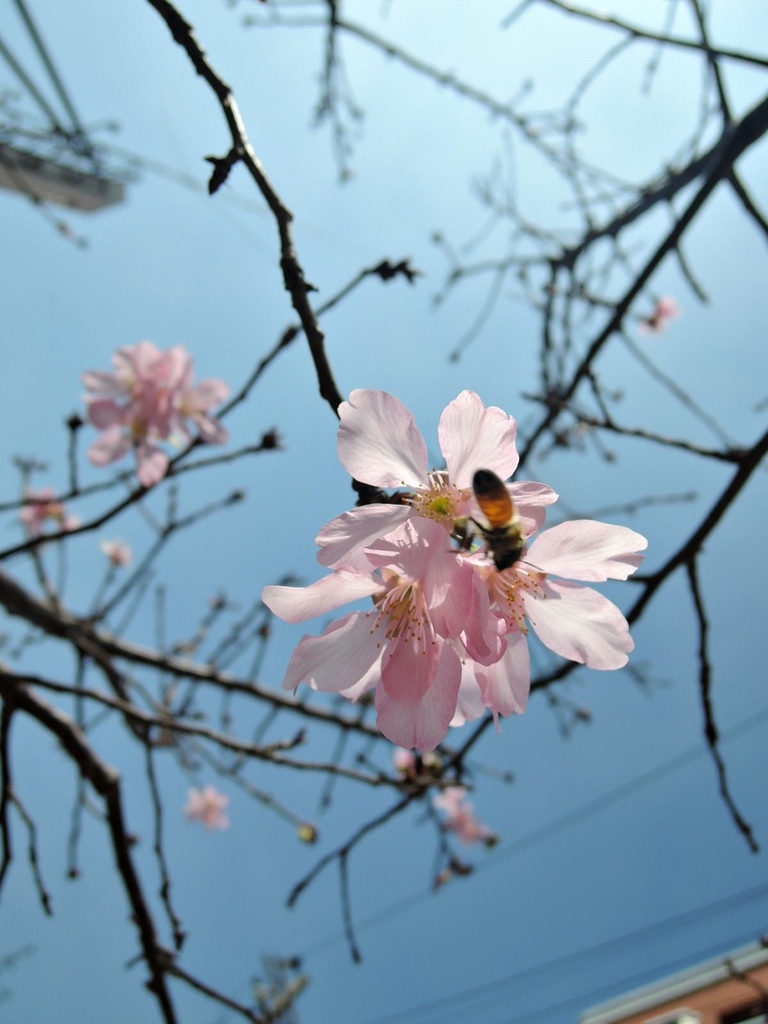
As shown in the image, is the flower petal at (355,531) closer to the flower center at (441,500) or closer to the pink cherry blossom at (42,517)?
the flower center at (441,500)

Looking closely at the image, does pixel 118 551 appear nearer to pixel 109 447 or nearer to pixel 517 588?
pixel 109 447

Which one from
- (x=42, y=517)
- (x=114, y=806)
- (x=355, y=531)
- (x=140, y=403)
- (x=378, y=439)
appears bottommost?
(x=355, y=531)

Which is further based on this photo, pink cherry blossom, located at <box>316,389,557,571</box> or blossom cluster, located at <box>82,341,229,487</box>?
blossom cluster, located at <box>82,341,229,487</box>

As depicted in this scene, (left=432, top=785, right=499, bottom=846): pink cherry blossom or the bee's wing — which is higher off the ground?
(left=432, top=785, right=499, bottom=846): pink cherry blossom

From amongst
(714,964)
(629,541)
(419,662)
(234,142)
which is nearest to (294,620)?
(419,662)

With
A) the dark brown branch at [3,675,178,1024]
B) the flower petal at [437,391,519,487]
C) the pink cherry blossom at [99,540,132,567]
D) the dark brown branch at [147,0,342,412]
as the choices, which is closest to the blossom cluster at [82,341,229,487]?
the dark brown branch at [3,675,178,1024]

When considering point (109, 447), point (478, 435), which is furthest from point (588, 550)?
point (109, 447)

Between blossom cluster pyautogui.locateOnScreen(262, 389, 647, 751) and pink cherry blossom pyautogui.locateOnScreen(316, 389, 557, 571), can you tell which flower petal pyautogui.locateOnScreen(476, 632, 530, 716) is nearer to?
blossom cluster pyautogui.locateOnScreen(262, 389, 647, 751)
